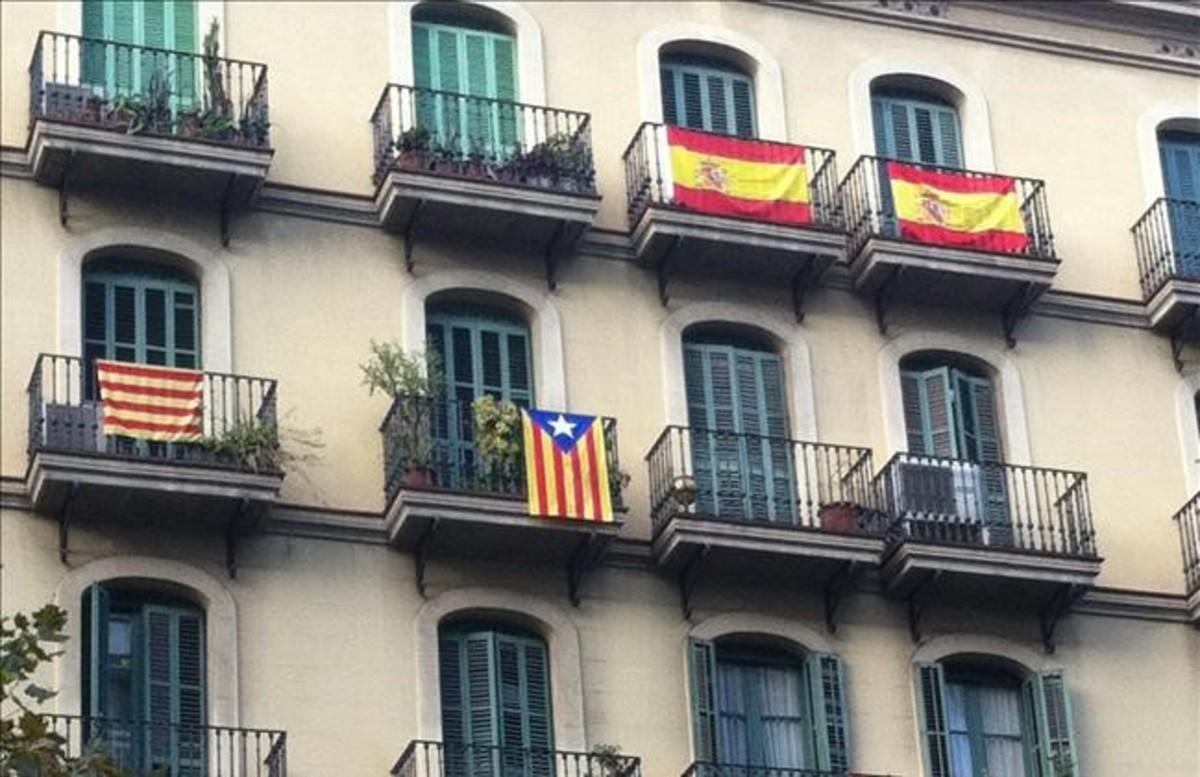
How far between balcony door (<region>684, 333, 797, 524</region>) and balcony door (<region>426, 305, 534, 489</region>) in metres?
1.96

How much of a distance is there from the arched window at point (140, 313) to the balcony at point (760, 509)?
5.29m

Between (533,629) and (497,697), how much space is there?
0.94 metres

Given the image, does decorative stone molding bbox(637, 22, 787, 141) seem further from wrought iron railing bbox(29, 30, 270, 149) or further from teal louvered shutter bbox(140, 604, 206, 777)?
teal louvered shutter bbox(140, 604, 206, 777)

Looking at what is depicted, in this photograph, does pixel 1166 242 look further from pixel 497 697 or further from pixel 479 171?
pixel 497 697

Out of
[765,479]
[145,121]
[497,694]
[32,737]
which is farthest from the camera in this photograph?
[765,479]

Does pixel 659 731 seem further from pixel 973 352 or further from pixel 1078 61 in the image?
pixel 1078 61

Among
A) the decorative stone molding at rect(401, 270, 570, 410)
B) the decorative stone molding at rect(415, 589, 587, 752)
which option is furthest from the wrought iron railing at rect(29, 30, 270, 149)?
the decorative stone molding at rect(415, 589, 587, 752)

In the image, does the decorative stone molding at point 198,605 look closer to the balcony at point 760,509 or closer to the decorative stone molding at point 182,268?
the decorative stone molding at point 182,268

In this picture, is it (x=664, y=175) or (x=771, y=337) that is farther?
(x=771, y=337)

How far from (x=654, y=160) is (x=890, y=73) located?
13.0 feet

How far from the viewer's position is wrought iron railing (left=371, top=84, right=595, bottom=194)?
122ft

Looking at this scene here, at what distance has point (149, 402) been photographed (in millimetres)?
34562

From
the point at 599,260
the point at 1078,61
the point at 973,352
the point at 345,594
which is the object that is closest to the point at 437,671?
the point at 345,594

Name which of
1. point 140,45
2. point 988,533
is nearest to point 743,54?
point 988,533
